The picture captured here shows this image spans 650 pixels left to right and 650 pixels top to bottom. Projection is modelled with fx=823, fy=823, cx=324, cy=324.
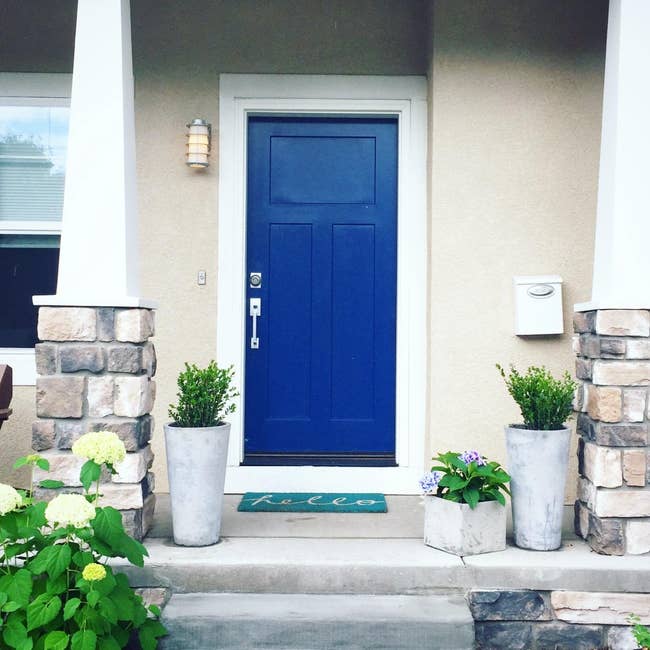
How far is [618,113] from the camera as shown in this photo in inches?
139

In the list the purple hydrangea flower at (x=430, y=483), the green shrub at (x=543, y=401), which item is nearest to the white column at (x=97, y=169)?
the purple hydrangea flower at (x=430, y=483)

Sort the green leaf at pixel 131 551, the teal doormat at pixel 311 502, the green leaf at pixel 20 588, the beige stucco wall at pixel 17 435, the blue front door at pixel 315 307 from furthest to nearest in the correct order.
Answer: the blue front door at pixel 315 307
the beige stucco wall at pixel 17 435
the teal doormat at pixel 311 502
the green leaf at pixel 131 551
the green leaf at pixel 20 588

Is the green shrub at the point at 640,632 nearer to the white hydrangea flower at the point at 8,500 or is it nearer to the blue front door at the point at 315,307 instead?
the blue front door at the point at 315,307

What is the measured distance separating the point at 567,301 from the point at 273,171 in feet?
6.03

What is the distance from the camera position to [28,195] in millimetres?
4742

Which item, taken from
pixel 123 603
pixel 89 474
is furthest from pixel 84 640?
pixel 89 474

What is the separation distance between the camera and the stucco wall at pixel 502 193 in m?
4.51

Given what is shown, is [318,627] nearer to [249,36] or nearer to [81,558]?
[81,558]

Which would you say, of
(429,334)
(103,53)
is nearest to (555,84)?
(429,334)

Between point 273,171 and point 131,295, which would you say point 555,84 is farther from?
point 131,295

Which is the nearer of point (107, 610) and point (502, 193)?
point (107, 610)

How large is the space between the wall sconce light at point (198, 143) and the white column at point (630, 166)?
7.24ft

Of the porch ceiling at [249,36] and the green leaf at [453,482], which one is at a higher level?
the porch ceiling at [249,36]

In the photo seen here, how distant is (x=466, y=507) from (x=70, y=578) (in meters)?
1.60
